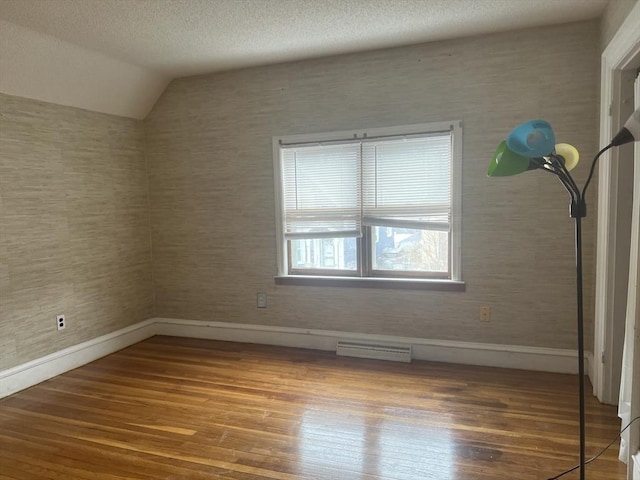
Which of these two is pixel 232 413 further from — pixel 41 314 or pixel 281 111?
pixel 281 111

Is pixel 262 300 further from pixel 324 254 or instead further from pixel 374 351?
pixel 374 351

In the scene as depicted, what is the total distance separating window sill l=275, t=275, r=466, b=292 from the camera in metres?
3.46

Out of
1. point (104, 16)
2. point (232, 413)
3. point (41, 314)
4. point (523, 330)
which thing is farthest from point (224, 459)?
point (104, 16)

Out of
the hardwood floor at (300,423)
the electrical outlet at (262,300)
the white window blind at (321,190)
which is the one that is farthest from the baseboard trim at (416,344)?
the white window blind at (321,190)

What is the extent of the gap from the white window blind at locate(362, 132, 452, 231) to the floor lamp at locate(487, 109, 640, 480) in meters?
1.58

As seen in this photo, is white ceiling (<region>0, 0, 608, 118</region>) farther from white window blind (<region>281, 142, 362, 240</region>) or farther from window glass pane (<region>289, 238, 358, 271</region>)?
window glass pane (<region>289, 238, 358, 271</region>)

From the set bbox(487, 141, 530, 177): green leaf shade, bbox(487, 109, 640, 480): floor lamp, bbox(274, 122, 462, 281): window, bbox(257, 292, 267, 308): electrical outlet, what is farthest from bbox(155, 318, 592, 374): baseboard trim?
bbox(487, 141, 530, 177): green leaf shade

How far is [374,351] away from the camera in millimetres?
3621

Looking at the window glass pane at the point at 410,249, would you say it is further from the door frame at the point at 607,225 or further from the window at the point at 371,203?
the door frame at the point at 607,225

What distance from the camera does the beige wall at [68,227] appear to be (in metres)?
3.16

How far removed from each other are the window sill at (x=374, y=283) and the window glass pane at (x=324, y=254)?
126 millimetres

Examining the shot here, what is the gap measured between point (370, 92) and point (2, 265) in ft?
10.1

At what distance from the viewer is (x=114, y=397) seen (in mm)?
3055

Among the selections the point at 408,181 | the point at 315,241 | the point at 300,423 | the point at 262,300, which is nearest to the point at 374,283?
the point at 315,241
